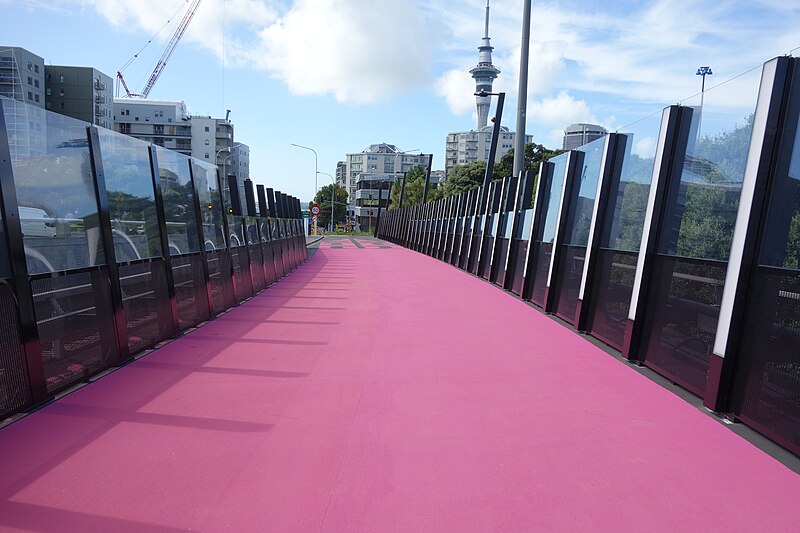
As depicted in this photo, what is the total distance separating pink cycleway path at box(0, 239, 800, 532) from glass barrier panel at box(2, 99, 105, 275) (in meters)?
1.25

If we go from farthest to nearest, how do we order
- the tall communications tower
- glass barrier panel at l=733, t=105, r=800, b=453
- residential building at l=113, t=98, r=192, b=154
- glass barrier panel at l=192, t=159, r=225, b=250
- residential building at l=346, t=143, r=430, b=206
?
residential building at l=346, t=143, r=430, b=206 → the tall communications tower → residential building at l=113, t=98, r=192, b=154 → glass barrier panel at l=192, t=159, r=225, b=250 → glass barrier panel at l=733, t=105, r=800, b=453

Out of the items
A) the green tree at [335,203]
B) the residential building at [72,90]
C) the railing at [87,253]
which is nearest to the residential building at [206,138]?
the green tree at [335,203]

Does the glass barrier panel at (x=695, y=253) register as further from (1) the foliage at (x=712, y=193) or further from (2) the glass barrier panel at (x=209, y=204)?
(2) the glass barrier panel at (x=209, y=204)

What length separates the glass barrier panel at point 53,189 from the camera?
4715 millimetres

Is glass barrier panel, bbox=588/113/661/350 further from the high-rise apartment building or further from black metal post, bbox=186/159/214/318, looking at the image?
the high-rise apartment building

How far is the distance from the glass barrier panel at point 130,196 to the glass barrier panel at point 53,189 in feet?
1.25

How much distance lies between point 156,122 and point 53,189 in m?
125

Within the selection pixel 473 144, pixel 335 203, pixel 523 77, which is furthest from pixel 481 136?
pixel 523 77

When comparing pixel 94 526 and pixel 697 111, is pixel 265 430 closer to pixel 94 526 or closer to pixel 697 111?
pixel 94 526

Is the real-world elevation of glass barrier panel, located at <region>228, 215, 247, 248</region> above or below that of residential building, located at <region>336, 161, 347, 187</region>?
below

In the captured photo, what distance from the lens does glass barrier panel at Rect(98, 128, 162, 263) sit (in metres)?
6.27

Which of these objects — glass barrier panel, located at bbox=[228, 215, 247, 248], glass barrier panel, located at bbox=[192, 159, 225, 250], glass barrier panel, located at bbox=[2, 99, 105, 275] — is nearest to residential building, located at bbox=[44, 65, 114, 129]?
glass barrier panel, located at bbox=[228, 215, 247, 248]

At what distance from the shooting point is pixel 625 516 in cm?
308

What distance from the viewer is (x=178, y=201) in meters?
8.42
